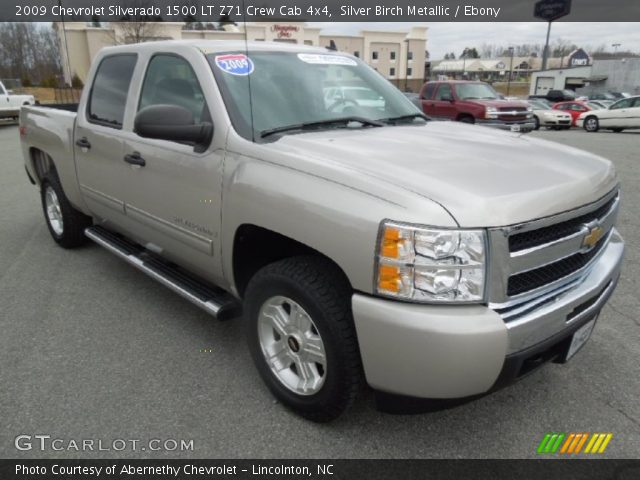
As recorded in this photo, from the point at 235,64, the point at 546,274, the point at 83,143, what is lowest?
the point at 546,274

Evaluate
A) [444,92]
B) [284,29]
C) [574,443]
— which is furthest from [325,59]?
[284,29]

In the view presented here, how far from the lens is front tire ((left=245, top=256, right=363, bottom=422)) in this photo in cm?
219

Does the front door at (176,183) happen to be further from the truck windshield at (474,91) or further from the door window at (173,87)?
the truck windshield at (474,91)

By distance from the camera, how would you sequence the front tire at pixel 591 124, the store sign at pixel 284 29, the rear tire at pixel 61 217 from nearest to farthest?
the rear tire at pixel 61 217 → the front tire at pixel 591 124 → the store sign at pixel 284 29

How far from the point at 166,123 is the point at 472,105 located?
13.4 meters

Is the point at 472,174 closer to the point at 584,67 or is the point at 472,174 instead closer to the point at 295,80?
the point at 295,80

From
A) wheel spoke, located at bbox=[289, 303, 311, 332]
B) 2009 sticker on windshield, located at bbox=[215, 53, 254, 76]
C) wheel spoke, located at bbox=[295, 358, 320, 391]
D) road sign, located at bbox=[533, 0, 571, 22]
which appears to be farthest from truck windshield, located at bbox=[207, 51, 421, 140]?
road sign, located at bbox=[533, 0, 571, 22]

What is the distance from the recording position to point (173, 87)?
3266 mm

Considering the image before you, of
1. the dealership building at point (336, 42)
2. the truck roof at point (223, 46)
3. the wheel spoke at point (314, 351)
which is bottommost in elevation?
the wheel spoke at point (314, 351)

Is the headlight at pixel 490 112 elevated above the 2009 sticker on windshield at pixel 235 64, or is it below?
below

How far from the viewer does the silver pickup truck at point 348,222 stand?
1918 millimetres

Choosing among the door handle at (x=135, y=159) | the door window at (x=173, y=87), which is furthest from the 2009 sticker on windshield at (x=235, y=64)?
the door handle at (x=135, y=159)

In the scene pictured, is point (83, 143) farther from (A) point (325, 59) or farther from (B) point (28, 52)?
(B) point (28, 52)

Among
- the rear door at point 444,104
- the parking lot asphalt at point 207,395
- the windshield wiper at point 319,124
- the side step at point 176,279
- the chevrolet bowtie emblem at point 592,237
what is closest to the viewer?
the chevrolet bowtie emblem at point 592,237
